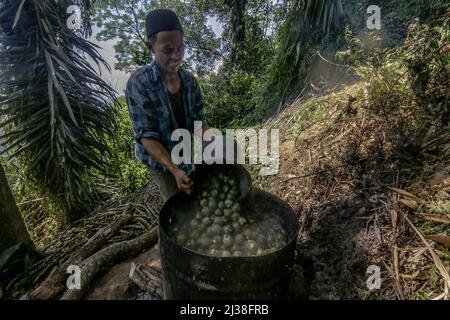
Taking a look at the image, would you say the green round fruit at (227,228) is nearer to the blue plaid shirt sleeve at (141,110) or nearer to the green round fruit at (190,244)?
the green round fruit at (190,244)

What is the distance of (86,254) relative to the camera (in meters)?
2.84

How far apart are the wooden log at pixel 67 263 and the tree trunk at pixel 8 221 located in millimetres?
456

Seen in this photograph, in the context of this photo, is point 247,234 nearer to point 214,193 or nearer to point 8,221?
point 214,193

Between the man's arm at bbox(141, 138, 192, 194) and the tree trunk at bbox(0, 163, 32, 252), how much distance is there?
1.32 metres

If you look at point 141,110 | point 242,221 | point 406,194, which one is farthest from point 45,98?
point 406,194

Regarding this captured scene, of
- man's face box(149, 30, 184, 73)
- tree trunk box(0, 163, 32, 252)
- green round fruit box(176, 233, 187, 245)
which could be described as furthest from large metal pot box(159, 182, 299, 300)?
tree trunk box(0, 163, 32, 252)

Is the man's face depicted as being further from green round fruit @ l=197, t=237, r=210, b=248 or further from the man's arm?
green round fruit @ l=197, t=237, r=210, b=248

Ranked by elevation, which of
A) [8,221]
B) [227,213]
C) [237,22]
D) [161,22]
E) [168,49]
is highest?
[237,22]

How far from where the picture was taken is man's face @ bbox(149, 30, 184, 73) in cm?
204

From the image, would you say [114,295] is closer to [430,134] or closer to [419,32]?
[430,134]

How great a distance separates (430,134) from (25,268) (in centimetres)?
332

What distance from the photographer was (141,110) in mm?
2193

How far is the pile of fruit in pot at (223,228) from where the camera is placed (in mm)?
1933

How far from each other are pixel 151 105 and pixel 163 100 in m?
0.09
